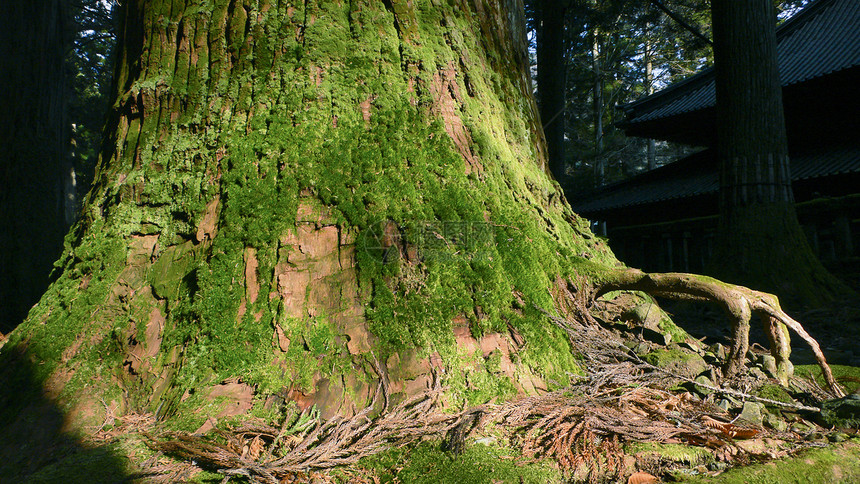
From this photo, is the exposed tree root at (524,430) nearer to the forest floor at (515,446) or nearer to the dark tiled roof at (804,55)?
the forest floor at (515,446)

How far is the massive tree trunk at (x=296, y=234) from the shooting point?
1.72 m

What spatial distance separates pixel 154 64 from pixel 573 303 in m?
2.27

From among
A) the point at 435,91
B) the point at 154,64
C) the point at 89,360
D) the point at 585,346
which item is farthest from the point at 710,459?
the point at 154,64

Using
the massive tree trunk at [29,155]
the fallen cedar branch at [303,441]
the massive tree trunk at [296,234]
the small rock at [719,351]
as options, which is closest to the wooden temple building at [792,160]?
the small rock at [719,351]

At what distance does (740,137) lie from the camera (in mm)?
6359

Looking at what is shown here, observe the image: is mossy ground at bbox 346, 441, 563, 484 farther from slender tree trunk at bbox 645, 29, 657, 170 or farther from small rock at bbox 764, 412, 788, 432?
slender tree trunk at bbox 645, 29, 657, 170

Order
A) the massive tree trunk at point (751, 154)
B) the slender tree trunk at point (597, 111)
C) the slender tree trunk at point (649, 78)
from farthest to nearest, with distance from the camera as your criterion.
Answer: the slender tree trunk at point (649, 78)
the slender tree trunk at point (597, 111)
the massive tree trunk at point (751, 154)

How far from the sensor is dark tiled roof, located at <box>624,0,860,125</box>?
9.49 m

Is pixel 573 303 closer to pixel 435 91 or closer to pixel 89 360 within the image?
pixel 435 91

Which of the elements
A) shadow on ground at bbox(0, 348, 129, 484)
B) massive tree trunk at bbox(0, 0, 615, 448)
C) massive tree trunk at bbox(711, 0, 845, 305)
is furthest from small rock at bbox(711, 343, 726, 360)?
massive tree trunk at bbox(711, 0, 845, 305)

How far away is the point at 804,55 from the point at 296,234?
41.5ft

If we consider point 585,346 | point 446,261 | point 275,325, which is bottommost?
point 585,346

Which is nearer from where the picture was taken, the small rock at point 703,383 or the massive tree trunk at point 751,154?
the small rock at point 703,383

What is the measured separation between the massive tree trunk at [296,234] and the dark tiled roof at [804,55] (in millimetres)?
10149
